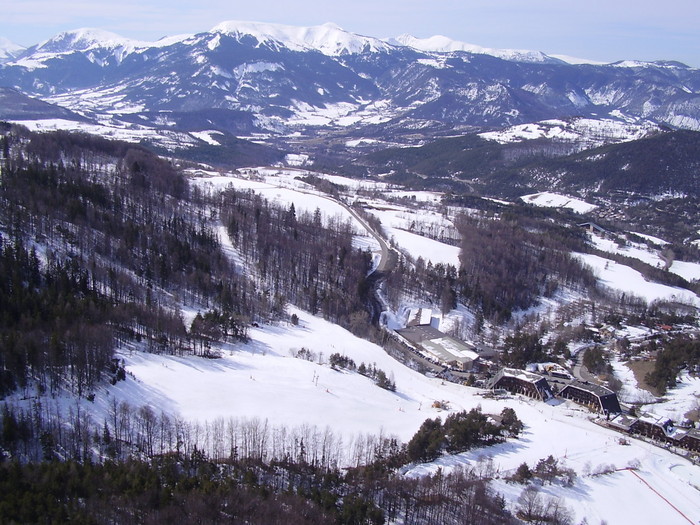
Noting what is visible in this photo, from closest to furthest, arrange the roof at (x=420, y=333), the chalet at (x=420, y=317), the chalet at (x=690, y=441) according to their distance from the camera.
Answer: the chalet at (x=690, y=441) < the roof at (x=420, y=333) < the chalet at (x=420, y=317)

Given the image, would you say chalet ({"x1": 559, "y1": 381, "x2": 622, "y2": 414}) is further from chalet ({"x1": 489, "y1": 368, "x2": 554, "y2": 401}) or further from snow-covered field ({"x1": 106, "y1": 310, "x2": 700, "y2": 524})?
chalet ({"x1": 489, "y1": 368, "x2": 554, "y2": 401})

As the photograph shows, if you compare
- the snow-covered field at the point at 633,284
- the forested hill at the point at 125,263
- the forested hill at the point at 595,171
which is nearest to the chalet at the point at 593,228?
the snow-covered field at the point at 633,284

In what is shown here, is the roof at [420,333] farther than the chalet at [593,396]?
Yes

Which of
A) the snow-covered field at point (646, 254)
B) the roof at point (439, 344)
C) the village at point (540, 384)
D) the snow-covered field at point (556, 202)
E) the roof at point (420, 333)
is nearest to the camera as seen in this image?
the village at point (540, 384)

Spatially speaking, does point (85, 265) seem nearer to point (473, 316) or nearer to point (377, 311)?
point (377, 311)

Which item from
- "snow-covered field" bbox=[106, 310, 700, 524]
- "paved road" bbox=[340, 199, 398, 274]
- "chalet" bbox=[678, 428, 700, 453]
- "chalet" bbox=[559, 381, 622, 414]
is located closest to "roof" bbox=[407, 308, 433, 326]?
"paved road" bbox=[340, 199, 398, 274]

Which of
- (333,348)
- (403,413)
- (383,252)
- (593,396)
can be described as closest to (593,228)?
(383,252)

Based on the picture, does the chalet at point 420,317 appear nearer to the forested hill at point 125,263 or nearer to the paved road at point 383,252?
the forested hill at point 125,263
